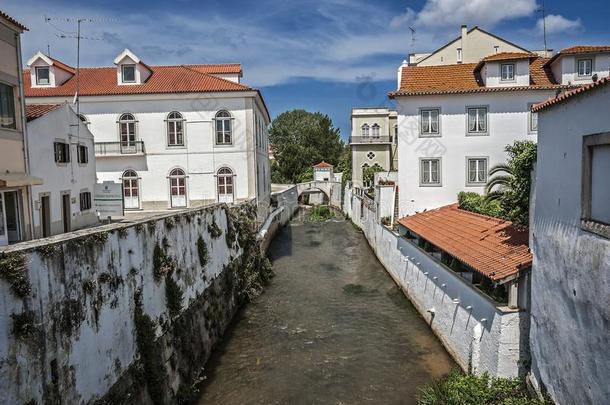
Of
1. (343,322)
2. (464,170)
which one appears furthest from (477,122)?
(343,322)

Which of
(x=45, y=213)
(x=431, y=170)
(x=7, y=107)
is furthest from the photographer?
(x=431, y=170)

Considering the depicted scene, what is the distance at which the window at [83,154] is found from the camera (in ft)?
68.1

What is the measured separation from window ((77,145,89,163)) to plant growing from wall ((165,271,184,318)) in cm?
1139

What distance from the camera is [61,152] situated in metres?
19.1

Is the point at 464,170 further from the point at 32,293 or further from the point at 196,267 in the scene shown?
the point at 32,293

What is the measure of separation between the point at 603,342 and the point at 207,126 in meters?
24.7

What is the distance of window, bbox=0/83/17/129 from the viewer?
1527 centimetres

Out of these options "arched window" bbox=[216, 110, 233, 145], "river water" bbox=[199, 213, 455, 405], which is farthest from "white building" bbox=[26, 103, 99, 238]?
"river water" bbox=[199, 213, 455, 405]

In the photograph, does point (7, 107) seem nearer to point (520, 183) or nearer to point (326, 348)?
point (326, 348)

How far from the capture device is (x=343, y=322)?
17656 millimetres

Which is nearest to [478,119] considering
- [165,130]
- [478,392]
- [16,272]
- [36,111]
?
[478,392]

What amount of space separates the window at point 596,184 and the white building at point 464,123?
17464mm

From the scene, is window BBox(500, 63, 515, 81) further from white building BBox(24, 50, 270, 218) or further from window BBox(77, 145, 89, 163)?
window BBox(77, 145, 89, 163)

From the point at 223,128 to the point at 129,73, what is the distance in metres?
6.86
